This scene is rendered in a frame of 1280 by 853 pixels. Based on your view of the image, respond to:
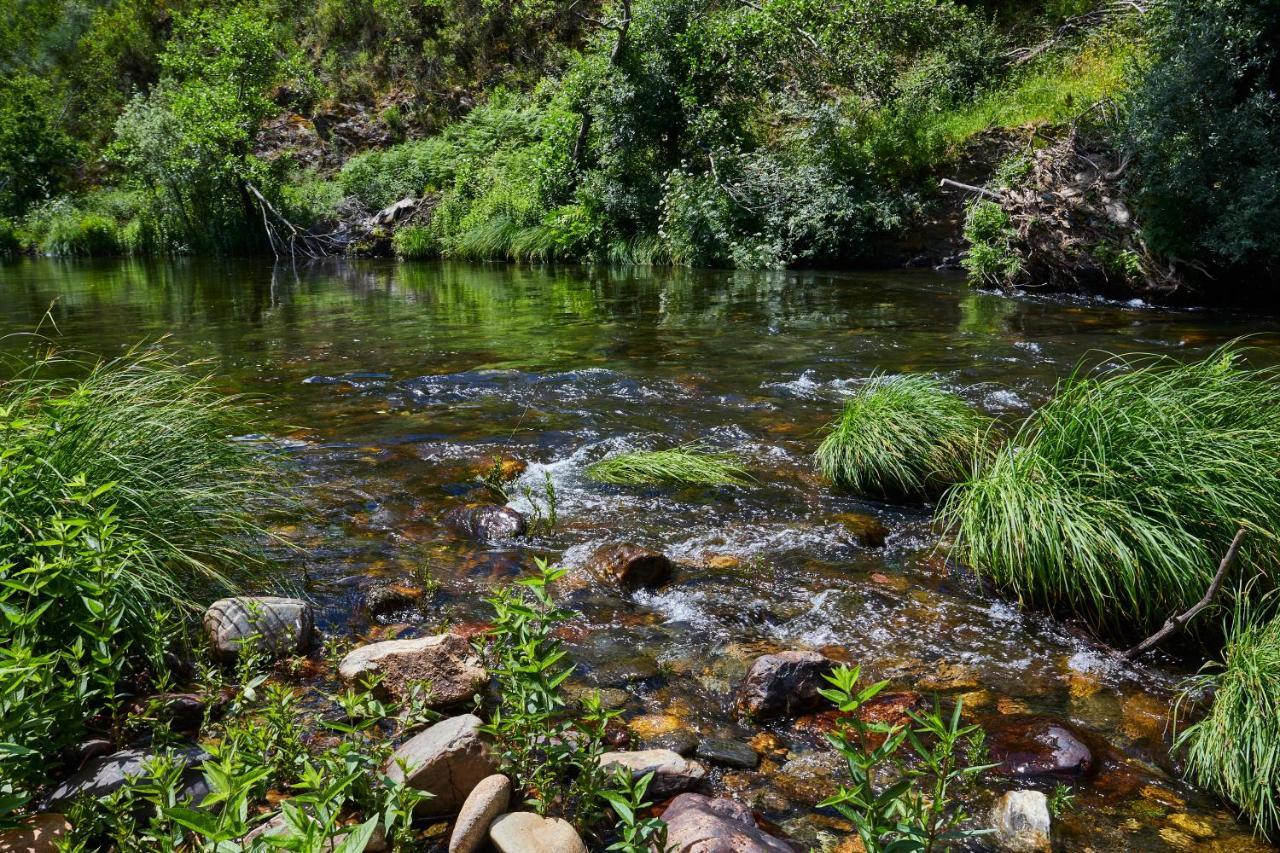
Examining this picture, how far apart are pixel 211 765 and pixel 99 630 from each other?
47.1 inches

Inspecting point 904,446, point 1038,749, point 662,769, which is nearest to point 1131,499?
point 1038,749

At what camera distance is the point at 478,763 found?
9.28ft

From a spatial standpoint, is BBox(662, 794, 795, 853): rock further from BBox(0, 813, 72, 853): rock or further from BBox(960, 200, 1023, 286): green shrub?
BBox(960, 200, 1023, 286): green shrub

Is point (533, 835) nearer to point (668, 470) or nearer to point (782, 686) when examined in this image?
point (782, 686)

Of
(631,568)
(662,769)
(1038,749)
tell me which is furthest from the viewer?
(631,568)

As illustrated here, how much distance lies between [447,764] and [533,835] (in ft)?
1.33

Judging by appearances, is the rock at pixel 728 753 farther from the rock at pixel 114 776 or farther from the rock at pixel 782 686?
the rock at pixel 114 776

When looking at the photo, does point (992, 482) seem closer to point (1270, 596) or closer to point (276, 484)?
point (1270, 596)

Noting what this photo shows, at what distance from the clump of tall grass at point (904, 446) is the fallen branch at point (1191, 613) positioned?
1.94 meters

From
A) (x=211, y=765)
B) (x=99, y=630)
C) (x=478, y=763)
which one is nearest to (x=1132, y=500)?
(x=478, y=763)

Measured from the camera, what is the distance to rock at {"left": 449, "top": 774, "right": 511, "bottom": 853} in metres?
2.58

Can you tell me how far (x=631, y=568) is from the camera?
15.3ft

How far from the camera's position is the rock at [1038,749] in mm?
3162

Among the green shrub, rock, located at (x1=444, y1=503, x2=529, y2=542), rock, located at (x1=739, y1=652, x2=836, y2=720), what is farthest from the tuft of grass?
the green shrub
